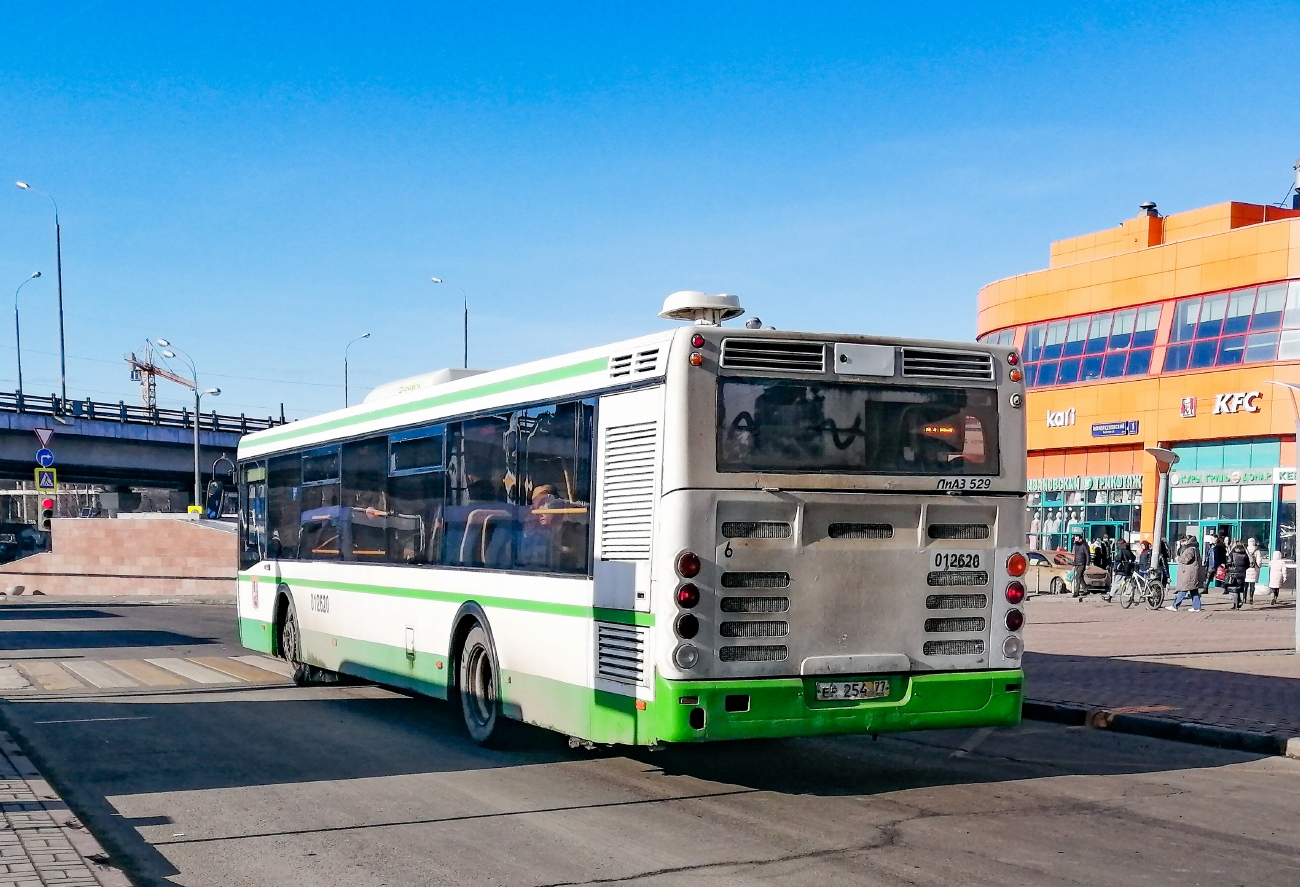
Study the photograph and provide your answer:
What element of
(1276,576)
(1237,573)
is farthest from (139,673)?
(1276,576)

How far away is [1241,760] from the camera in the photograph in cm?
1066

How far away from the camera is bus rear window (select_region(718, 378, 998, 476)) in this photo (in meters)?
8.73

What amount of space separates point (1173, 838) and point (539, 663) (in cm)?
434

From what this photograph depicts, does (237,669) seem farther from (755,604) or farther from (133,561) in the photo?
(133,561)

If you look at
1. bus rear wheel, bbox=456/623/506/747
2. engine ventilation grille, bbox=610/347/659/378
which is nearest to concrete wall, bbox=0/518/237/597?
bus rear wheel, bbox=456/623/506/747

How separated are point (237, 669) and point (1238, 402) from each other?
36.6 metres

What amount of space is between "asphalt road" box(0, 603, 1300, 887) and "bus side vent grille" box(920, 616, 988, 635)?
104 cm

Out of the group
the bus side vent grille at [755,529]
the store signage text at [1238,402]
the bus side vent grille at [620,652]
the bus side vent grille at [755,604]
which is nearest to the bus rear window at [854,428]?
the bus side vent grille at [755,529]

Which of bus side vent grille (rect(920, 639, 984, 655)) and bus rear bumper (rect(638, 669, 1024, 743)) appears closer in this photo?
bus rear bumper (rect(638, 669, 1024, 743))

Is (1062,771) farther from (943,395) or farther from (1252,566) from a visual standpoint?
(1252,566)

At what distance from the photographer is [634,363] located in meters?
9.04

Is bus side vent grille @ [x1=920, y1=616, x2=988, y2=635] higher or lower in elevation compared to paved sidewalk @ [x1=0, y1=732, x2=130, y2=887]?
higher

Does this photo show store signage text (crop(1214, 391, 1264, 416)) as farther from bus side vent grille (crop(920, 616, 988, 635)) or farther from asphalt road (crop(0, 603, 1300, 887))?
bus side vent grille (crop(920, 616, 988, 635))

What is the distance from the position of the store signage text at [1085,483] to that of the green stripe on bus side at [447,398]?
39.2 meters
